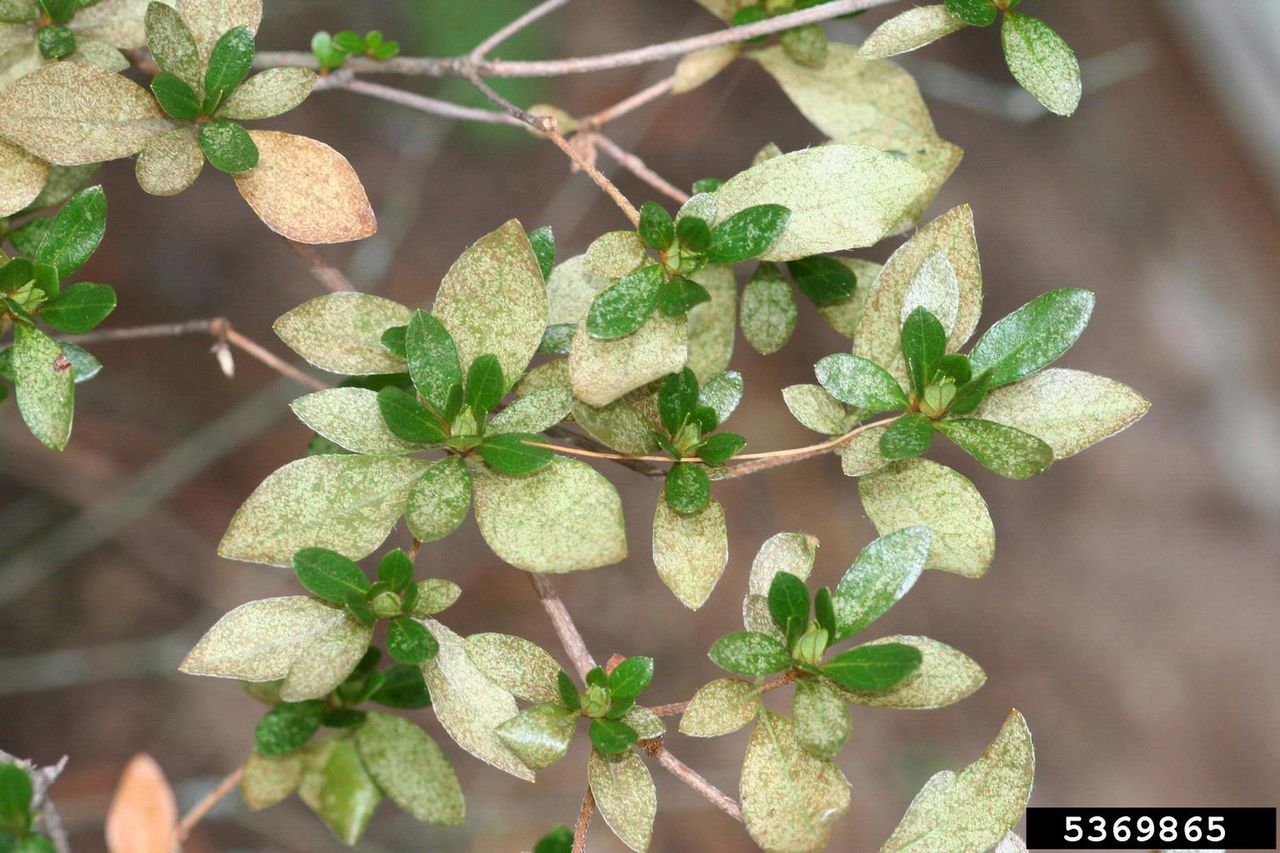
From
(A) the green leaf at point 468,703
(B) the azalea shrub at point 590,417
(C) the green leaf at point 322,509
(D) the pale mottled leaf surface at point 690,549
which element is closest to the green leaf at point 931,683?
(B) the azalea shrub at point 590,417

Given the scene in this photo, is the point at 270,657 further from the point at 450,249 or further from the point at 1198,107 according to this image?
the point at 1198,107

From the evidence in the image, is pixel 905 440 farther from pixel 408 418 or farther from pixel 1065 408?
pixel 408 418

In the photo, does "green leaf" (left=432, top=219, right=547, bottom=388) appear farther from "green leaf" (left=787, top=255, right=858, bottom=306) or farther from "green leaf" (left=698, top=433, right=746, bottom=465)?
"green leaf" (left=787, top=255, right=858, bottom=306)

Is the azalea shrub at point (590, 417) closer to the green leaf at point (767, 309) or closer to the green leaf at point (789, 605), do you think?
the green leaf at point (789, 605)

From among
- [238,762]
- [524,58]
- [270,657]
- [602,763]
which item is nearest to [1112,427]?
[602,763]

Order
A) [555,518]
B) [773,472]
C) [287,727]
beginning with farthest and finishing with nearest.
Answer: [773,472], [287,727], [555,518]

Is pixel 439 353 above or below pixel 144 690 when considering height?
above

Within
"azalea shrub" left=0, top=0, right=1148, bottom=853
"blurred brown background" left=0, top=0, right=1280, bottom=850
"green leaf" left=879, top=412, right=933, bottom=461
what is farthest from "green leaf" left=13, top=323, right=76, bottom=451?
"blurred brown background" left=0, top=0, right=1280, bottom=850

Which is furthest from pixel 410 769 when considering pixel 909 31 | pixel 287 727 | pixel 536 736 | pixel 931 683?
pixel 909 31
